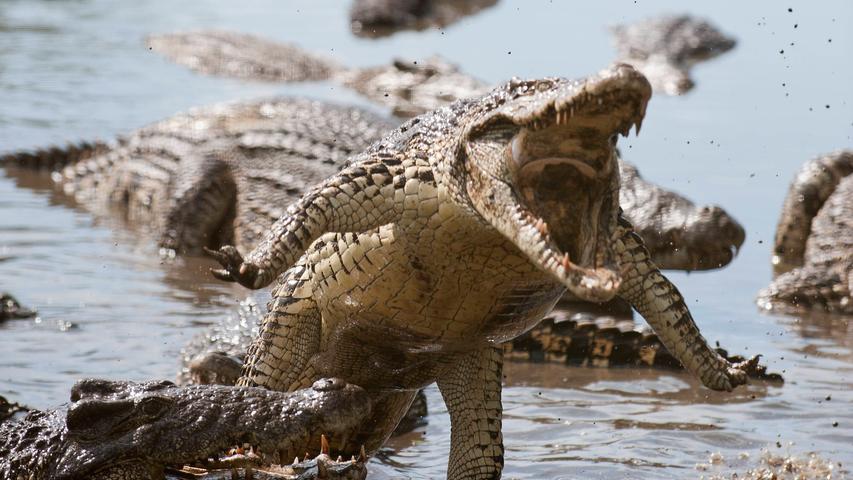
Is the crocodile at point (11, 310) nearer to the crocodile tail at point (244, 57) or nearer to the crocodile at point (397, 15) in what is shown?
the crocodile tail at point (244, 57)

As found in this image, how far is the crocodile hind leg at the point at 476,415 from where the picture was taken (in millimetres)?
4734

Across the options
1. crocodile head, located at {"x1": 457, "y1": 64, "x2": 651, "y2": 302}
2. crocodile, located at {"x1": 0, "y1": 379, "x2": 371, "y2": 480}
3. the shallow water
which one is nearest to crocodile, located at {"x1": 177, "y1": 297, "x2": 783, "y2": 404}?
the shallow water

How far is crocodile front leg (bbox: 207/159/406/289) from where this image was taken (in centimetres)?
424

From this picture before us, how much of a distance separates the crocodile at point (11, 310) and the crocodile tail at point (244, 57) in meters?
9.08

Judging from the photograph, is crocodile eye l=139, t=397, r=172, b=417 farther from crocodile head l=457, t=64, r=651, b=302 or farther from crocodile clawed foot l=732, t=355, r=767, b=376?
crocodile clawed foot l=732, t=355, r=767, b=376

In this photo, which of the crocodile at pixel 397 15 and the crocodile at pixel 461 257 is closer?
the crocodile at pixel 461 257

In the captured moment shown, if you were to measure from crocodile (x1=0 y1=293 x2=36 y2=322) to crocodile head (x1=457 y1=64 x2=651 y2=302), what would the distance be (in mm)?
4081

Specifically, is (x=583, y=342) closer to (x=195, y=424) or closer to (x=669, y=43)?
(x=195, y=424)

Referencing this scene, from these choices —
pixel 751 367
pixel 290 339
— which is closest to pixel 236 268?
pixel 290 339

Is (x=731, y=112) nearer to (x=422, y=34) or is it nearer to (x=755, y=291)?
(x=755, y=291)

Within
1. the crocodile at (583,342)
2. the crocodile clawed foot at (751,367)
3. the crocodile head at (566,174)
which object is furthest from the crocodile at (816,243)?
the crocodile head at (566,174)

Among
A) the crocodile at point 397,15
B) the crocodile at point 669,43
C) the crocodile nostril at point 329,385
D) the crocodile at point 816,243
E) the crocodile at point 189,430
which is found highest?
the crocodile at point 397,15

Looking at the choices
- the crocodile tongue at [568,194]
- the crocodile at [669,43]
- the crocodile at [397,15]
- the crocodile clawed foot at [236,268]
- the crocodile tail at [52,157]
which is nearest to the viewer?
the crocodile tongue at [568,194]

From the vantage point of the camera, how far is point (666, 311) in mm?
4645
